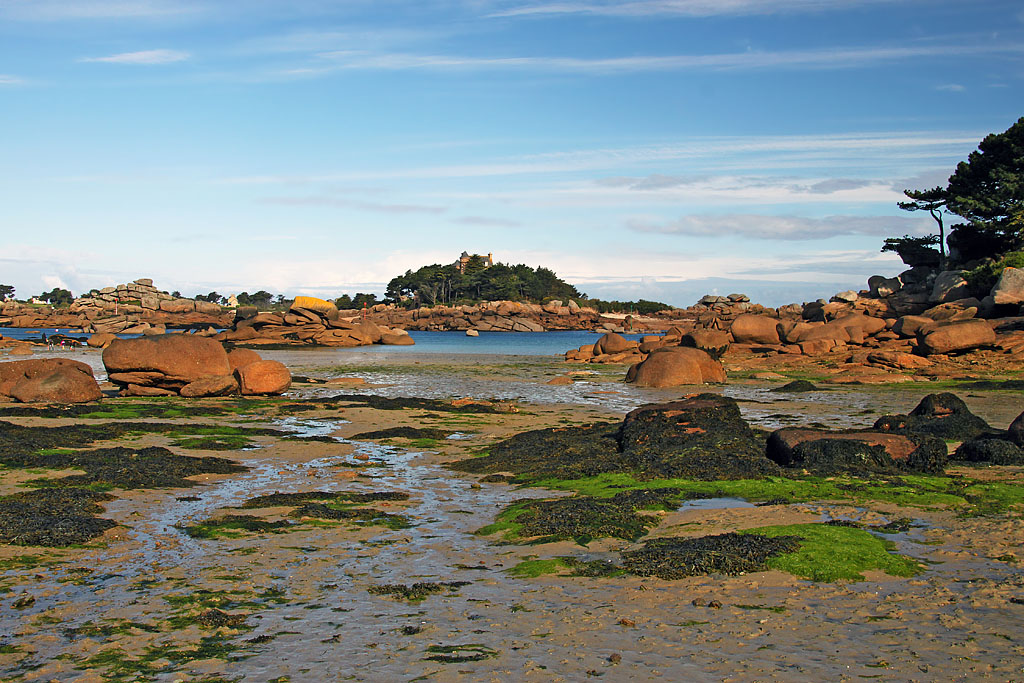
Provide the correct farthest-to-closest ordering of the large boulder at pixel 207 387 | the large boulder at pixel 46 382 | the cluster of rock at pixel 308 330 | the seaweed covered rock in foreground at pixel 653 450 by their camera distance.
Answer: the cluster of rock at pixel 308 330
the large boulder at pixel 207 387
the large boulder at pixel 46 382
the seaweed covered rock in foreground at pixel 653 450

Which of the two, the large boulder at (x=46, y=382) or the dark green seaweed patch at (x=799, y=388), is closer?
the large boulder at (x=46, y=382)

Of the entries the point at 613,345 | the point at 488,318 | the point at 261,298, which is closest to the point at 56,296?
the point at 261,298

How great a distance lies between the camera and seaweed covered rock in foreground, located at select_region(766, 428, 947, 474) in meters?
11.4

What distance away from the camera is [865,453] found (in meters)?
11.6

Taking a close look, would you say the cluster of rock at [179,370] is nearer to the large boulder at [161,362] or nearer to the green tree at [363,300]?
the large boulder at [161,362]

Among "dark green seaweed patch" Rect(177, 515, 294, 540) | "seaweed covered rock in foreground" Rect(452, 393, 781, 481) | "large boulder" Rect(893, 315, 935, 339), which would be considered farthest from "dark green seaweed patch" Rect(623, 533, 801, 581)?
"large boulder" Rect(893, 315, 935, 339)

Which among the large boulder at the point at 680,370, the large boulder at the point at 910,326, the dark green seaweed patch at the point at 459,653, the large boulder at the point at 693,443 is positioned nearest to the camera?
the dark green seaweed patch at the point at 459,653

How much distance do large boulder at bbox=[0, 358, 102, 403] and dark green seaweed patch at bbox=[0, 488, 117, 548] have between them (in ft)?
41.5

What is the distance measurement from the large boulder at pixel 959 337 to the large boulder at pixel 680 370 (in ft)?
26.5

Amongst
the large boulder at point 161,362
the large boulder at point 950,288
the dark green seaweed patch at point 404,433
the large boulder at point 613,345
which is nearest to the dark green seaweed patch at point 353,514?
the dark green seaweed patch at point 404,433

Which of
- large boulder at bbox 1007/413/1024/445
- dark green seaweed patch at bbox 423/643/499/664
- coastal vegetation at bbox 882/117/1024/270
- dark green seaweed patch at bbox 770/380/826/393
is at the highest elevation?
coastal vegetation at bbox 882/117/1024/270

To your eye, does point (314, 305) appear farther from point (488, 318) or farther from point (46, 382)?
point (46, 382)

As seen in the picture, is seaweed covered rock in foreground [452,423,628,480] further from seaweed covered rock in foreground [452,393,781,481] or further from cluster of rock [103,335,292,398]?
cluster of rock [103,335,292,398]

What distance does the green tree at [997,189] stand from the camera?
155 ft
